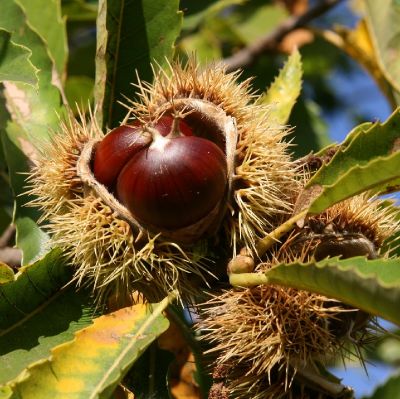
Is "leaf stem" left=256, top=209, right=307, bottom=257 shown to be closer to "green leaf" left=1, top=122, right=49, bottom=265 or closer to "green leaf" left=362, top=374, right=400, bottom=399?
"green leaf" left=1, top=122, right=49, bottom=265

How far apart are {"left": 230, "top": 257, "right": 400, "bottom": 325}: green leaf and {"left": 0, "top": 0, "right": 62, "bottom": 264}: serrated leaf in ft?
2.14

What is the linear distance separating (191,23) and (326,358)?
1.35 m

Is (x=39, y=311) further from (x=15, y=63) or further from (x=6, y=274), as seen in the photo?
(x=15, y=63)

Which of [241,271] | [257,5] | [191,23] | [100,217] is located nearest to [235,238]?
[241,271]

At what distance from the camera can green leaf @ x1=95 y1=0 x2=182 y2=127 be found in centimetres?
157

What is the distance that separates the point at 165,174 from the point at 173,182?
0.02 meters

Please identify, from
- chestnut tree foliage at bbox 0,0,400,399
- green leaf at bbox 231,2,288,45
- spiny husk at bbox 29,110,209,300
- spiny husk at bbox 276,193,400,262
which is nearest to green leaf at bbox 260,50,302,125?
chestnut tree foliage at bbox 0,0,400,399

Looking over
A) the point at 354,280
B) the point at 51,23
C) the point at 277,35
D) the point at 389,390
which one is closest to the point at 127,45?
the point at 51,23

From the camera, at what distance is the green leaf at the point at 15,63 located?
4.45 ft

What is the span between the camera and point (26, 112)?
67.9 inches

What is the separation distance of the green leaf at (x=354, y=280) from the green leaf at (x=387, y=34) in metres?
0.97

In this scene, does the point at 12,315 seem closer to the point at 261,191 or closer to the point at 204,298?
the point at 204,298

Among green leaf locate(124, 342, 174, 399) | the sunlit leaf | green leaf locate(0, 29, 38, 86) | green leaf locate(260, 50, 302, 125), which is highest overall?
green leaf locate(0, 29, 38, 86)

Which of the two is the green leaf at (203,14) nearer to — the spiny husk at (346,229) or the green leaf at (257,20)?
the green leaf at (257,20)
